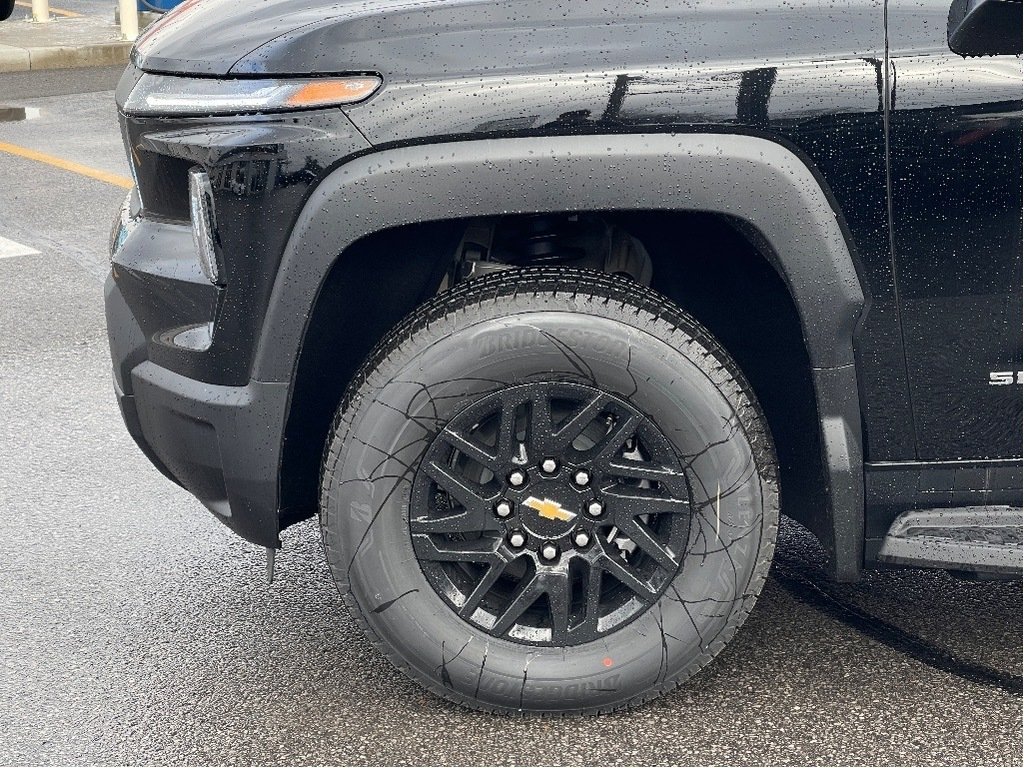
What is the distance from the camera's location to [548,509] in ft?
8.67

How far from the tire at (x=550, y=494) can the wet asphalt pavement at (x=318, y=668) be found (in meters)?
0.13

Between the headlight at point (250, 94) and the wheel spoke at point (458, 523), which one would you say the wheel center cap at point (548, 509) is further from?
the headlight at point (250, 94)

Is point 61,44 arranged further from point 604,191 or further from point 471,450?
point 604,191

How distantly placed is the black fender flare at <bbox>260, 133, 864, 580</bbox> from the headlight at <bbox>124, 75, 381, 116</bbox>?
12 centimetres

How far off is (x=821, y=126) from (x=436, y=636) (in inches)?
45.0

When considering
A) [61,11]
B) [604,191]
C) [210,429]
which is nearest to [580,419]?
[604,191]

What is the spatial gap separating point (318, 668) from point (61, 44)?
1269cm

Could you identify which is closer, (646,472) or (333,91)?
(333,91)

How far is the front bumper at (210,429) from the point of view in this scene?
262 centimetres

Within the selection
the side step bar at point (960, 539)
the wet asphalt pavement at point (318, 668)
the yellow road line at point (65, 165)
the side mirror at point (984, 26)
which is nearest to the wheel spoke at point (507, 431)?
the wet asphalt pavement at point (318, 668)

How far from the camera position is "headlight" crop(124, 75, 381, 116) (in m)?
2.45

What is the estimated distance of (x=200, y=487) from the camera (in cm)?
280

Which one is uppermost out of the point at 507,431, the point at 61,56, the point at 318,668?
the point at 507,431

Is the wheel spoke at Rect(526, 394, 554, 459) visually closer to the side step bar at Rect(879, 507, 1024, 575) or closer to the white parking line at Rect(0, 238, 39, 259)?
the side step bar at Rect(879, 507, 1024, 575)
